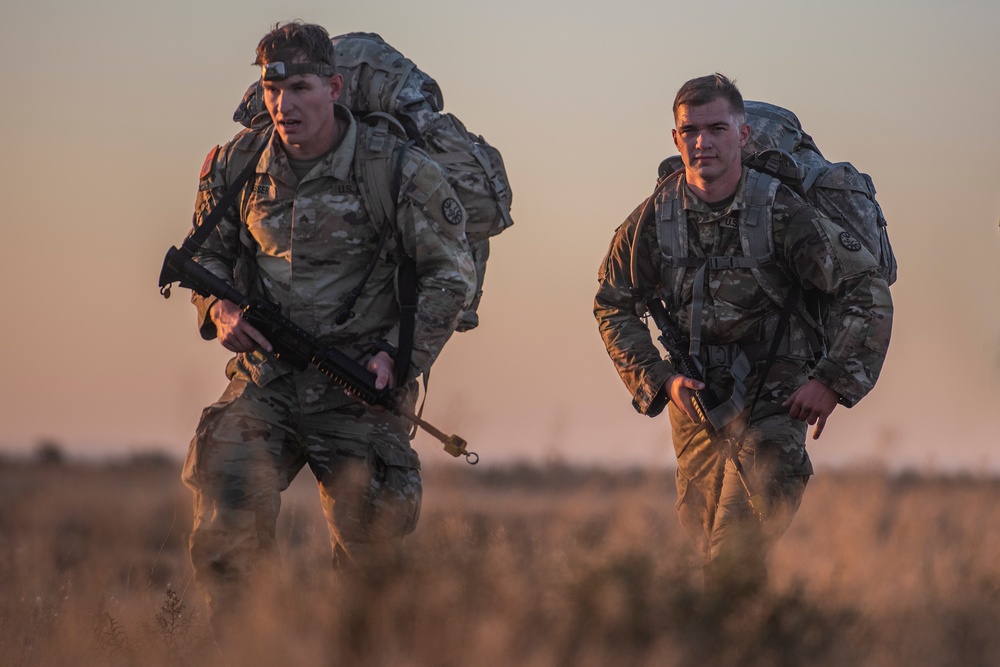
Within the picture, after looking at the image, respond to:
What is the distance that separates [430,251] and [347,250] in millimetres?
369

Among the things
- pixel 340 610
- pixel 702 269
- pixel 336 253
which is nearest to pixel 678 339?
pixel 702 269

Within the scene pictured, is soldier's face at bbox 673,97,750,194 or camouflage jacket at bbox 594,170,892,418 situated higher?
soldier's face at bbox 673,97,750,194

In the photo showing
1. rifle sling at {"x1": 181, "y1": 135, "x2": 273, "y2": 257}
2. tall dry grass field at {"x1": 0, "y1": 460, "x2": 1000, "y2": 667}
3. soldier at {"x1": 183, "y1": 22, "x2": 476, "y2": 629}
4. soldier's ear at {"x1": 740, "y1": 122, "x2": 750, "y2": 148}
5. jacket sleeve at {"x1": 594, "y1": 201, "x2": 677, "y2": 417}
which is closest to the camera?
tall dry grass field at {"x1": 0, "y1": 460, "x2": 1000, "y2": 667}

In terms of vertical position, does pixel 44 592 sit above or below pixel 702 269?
below

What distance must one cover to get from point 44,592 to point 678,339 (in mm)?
3474

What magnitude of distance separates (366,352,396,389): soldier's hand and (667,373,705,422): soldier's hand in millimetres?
1394

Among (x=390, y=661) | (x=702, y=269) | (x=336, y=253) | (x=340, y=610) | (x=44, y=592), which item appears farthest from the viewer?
(x=44, y=592)

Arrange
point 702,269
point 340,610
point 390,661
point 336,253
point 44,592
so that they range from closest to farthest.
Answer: point 390,661 → point 340,610 → point 336,253 → point 702,269 → point 44,592

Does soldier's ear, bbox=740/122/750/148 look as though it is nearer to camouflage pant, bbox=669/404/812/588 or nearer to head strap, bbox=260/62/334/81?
camouflage pant, bbox=669/404/812/588

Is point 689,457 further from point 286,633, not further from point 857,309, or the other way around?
point 286,633

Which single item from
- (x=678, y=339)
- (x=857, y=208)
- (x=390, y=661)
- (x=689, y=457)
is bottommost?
(x=390, y=661)

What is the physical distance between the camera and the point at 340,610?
540cm

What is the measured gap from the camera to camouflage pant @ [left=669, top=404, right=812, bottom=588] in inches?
273

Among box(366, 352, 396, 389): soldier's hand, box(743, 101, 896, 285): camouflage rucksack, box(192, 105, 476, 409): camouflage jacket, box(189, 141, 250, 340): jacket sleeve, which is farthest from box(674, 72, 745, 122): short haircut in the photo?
box(189, 141, 250, 340): jacket sleeve
